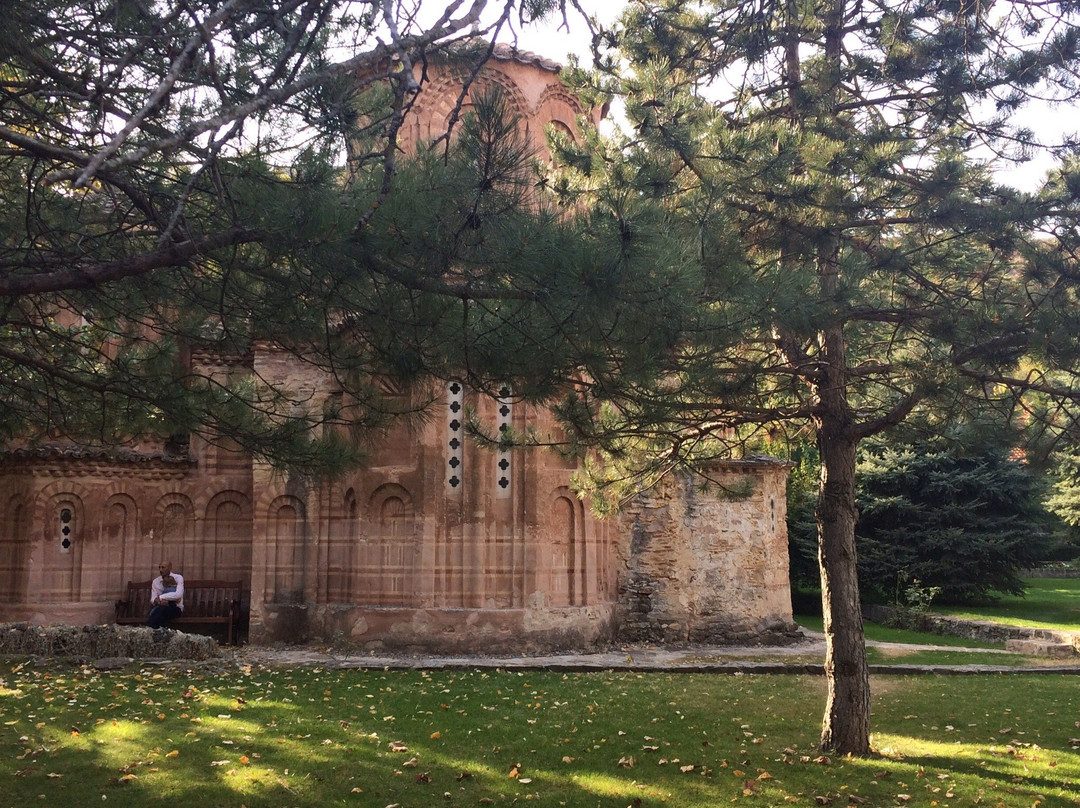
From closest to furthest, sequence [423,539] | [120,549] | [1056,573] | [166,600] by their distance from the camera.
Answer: [166,600] → [423,539] → [120,549] → [1056,573]

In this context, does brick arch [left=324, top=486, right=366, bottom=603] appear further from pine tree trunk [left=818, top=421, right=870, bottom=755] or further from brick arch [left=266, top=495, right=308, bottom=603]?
pine tree trunk [left=818, top=421, right=870, bottom=755]

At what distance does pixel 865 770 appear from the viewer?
737 cm

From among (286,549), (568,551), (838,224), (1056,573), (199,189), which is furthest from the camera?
(1056,573)

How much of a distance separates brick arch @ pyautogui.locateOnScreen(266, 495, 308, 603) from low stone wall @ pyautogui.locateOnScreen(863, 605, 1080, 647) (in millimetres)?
12382

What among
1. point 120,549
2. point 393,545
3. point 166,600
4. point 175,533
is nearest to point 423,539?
point 393,545

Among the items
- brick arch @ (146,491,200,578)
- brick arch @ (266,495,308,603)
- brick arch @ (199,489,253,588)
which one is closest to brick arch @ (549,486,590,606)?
brick arch @ (266,495,308,603)

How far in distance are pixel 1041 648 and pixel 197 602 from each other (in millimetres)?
14269

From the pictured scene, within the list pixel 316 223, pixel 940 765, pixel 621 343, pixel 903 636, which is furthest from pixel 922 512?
pixel 316 223

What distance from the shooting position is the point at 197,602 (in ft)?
54.2

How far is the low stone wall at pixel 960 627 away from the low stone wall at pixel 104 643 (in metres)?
13.7

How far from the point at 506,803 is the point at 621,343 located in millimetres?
3262

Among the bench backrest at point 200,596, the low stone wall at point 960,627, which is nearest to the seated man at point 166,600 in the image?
the bench backrest at point 200,596

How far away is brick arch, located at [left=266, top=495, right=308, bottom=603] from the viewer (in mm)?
15500

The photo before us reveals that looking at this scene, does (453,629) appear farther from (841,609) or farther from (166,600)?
(841,609)
